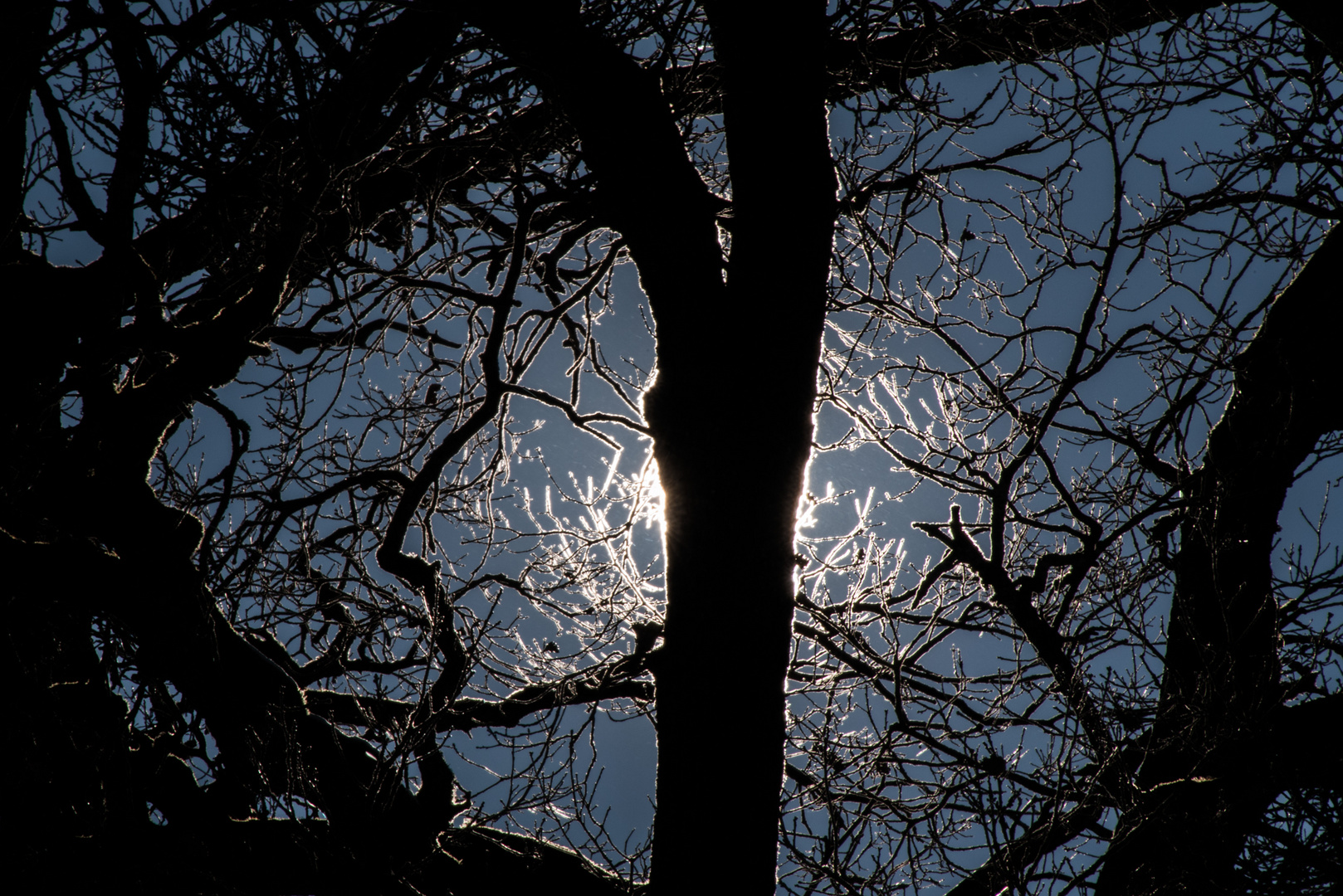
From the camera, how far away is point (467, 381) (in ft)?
16.6

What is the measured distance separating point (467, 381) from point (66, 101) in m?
2.33

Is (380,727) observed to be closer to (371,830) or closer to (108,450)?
(371,830)

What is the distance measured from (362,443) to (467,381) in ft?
2.30

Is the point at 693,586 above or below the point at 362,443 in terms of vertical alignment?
below

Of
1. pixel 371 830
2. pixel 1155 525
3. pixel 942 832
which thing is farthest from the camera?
pixel 1155 525

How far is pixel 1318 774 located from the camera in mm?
3254

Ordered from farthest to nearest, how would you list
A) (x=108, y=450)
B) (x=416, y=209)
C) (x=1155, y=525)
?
(x=416, y=209), (x=1155, y=525), (x=108, y=450)

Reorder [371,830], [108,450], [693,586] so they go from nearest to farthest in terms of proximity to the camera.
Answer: [693,586] < [371,830] < [108,450]

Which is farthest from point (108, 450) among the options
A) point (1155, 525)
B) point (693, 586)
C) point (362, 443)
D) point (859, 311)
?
point (1155, 525)

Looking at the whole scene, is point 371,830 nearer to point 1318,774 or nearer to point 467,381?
point 467,381

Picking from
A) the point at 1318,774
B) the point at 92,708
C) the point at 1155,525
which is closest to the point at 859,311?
the point at 1155,525

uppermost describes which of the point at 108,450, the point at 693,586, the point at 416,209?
the point at 416,209

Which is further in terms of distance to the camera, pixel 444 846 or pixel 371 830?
pixel 444 846

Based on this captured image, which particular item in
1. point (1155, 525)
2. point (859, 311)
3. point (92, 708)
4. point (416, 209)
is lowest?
point (92, 708)
